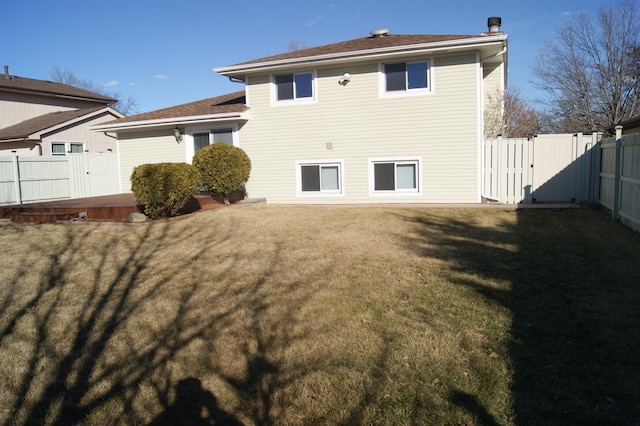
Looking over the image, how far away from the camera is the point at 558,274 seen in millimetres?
6078

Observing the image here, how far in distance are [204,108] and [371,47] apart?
20.5 ft

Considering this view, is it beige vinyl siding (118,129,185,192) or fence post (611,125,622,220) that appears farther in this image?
beige vinyl siding (118,129,185,192)

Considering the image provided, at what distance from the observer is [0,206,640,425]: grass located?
10.9 feet


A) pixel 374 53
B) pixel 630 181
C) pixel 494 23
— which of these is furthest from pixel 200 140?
pixel 630 181

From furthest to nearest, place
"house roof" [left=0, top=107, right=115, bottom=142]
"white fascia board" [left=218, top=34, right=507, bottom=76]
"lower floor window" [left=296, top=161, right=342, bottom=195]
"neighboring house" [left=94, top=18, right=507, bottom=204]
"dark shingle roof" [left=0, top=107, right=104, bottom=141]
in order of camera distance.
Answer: "dark shingle roof" [left=0, top=107, right=104, bottom=141], "house roof" [left=0, top=107, right=115, bottom=142], "lower floor window" [left=296, top=161, right=342, bottom=195], "neighboring house" [left=94, top=18, right=507, bottom=204], "white fascia board" [left=218, top=34, right=507, bottom=76]

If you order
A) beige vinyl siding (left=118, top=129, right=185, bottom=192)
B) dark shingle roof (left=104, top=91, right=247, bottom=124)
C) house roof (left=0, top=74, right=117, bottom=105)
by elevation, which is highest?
house roof (left=0, top=74, right=117, bottom=105)

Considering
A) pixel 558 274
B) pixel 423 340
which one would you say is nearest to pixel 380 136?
pixel 558 274

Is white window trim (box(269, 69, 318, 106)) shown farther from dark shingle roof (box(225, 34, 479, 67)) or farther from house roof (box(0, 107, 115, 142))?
house roof (box(0, 107, 115, 142))

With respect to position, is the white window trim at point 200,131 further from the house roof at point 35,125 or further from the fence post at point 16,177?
the house roof at point 35,125

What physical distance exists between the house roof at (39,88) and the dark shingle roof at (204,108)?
42.5ft

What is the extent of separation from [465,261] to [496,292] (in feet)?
4.76

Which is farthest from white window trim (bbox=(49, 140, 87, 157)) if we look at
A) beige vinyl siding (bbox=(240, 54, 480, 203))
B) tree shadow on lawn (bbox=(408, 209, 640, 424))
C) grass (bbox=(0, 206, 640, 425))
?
tree shadow on lawn (bbox=(408, 209, 640, 424))

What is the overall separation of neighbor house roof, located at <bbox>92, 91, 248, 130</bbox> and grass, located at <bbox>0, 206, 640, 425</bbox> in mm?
7589

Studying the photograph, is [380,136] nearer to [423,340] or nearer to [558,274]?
[558,274]
